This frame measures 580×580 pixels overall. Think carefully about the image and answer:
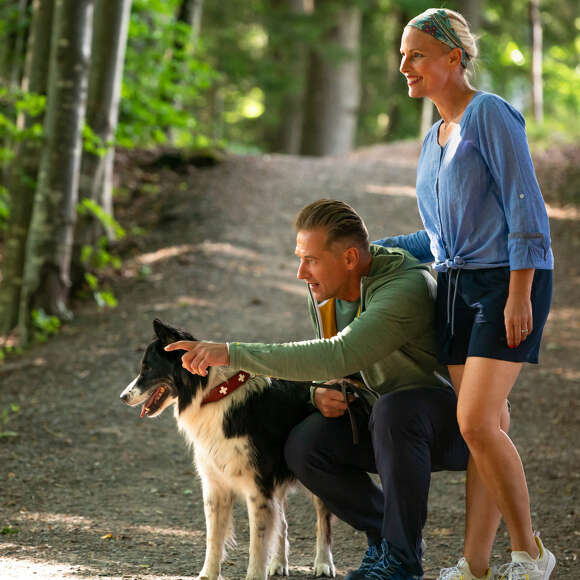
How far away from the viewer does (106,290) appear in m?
10.6

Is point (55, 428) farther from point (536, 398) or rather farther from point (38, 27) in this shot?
point (38, 27)

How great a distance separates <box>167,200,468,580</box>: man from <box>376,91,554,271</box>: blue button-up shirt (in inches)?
11.7

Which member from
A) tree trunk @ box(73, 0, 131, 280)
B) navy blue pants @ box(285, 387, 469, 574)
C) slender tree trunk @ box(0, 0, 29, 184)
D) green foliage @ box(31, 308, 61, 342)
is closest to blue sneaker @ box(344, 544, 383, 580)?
navy blue pants @ box(285, 387, 469, 574)

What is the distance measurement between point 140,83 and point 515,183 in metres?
11.0

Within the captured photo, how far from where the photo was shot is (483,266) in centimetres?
319

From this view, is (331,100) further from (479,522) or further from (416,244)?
(479,522)

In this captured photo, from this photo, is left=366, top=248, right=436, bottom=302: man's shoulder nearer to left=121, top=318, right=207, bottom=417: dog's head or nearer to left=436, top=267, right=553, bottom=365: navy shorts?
left=436, top=267, right=553, bottom=365: navy shorts

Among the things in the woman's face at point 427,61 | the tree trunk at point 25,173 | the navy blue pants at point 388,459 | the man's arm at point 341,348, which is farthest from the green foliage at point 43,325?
the woman's face at point 427,61

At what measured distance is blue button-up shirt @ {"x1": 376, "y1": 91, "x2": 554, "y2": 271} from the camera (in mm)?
3037

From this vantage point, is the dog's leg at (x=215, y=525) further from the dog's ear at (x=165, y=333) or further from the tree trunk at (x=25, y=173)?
the tree trunk at (x=25, y=173)

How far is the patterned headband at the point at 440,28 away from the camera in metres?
3.28

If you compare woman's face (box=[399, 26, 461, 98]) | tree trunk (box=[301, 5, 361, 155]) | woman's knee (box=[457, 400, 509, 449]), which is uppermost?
tree trunk (box=[301, 5, 361, 155])

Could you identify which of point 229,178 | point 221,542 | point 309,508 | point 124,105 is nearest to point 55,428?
point 309,508

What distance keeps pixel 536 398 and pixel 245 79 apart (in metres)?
18.7
